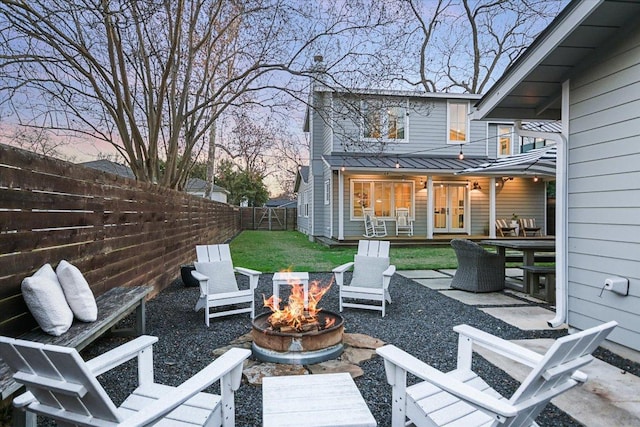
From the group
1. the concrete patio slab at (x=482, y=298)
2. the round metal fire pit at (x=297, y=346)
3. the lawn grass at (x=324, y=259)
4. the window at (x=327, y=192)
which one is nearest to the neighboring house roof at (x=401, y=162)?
the window at (x=327, y=192)

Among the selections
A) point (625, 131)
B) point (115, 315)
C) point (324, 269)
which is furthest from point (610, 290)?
point (324, 269)

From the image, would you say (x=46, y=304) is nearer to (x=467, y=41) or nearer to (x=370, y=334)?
(x=370, y=334)

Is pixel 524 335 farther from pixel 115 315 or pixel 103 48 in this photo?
pixel 103 48

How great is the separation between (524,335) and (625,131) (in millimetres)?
2198

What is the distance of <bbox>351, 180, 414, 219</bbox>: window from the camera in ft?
46.1

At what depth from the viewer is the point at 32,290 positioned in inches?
98.3

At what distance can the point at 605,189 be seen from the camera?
3.81m

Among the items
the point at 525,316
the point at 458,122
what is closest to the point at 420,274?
the point at 525,316

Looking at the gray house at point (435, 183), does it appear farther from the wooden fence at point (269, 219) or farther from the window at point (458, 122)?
the wooden fence at point (269, 219)

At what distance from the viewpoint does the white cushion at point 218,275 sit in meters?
4.91

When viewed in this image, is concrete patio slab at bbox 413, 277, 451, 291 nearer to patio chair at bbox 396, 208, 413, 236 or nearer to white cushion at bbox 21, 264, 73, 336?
white cushion at bbox 21, 264, 73, 336

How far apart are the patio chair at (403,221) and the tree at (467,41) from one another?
846 cm

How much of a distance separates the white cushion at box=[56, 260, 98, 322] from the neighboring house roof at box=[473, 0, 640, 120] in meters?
4.67

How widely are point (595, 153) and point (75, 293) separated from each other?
4751mm
